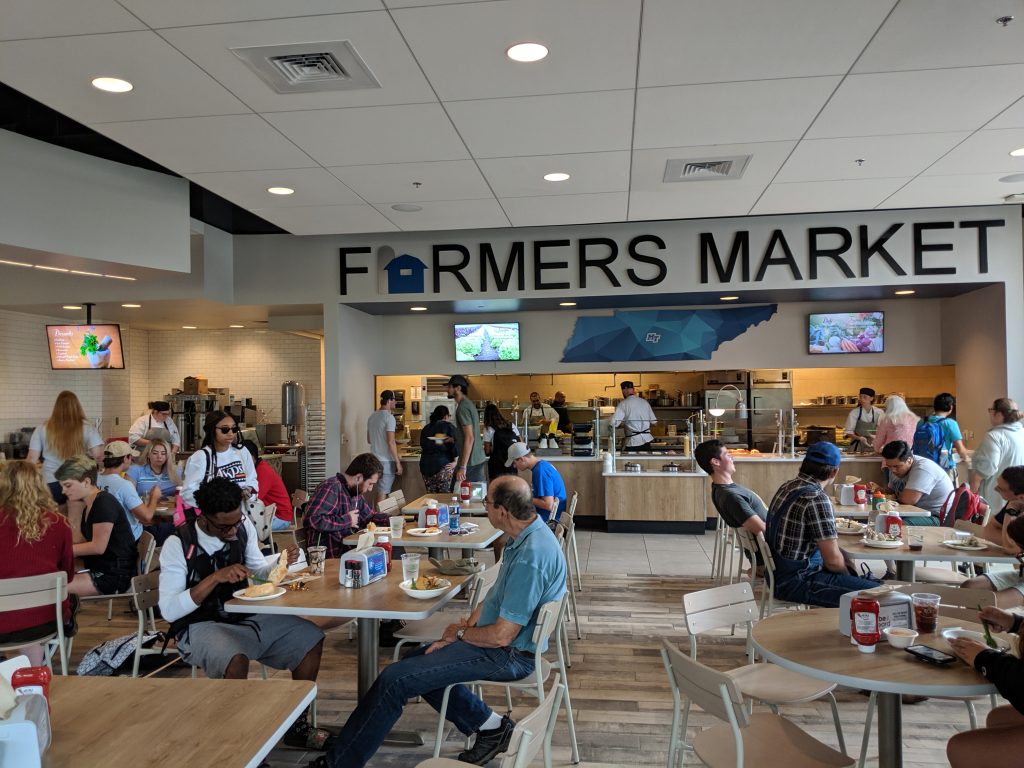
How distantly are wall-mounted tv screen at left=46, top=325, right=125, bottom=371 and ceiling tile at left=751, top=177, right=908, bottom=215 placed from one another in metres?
7.35

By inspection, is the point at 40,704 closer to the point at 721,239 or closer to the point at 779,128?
the point at 779,128

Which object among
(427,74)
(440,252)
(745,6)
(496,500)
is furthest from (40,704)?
(440,252)

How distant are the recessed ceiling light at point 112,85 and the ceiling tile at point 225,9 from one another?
74cm

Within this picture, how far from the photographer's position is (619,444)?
891 cm

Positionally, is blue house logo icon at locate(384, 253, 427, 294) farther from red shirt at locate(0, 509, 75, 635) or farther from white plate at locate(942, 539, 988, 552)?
white plate at locate(942, 539, 988, 552)

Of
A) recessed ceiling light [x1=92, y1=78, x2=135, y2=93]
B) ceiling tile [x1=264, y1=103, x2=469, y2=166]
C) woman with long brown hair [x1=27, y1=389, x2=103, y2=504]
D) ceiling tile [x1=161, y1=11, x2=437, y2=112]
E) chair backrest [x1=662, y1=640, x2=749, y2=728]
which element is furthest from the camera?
woman with long brown hair [x1=27, y1=389, x2=103, y2=504]

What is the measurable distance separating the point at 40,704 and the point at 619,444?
7.55m

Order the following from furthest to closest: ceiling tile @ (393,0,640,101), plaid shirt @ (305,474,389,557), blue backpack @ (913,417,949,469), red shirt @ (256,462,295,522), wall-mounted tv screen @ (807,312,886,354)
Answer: wall-mounted tv screen @ (807,312,886,354) < blue backpack @ (913,417,949,469) < red shirt @ (256,462,295,522) < plaid shirt @ (305,474,389,557) < ceiling tile @ (393,0,640,101)

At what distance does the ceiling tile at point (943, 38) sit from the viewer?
316 cm

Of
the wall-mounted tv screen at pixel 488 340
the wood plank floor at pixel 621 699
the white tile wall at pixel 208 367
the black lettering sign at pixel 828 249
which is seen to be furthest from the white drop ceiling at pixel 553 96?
the white tile wall at pixel 208 367

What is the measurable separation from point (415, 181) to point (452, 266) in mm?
2625

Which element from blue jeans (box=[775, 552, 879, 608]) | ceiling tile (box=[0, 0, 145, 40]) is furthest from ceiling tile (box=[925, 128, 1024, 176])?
ceiling tile (box=[0, 0, 145, 40])

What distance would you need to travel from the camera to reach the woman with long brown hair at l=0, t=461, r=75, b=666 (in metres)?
3.51

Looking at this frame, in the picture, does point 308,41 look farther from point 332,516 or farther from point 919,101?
point 919,101
